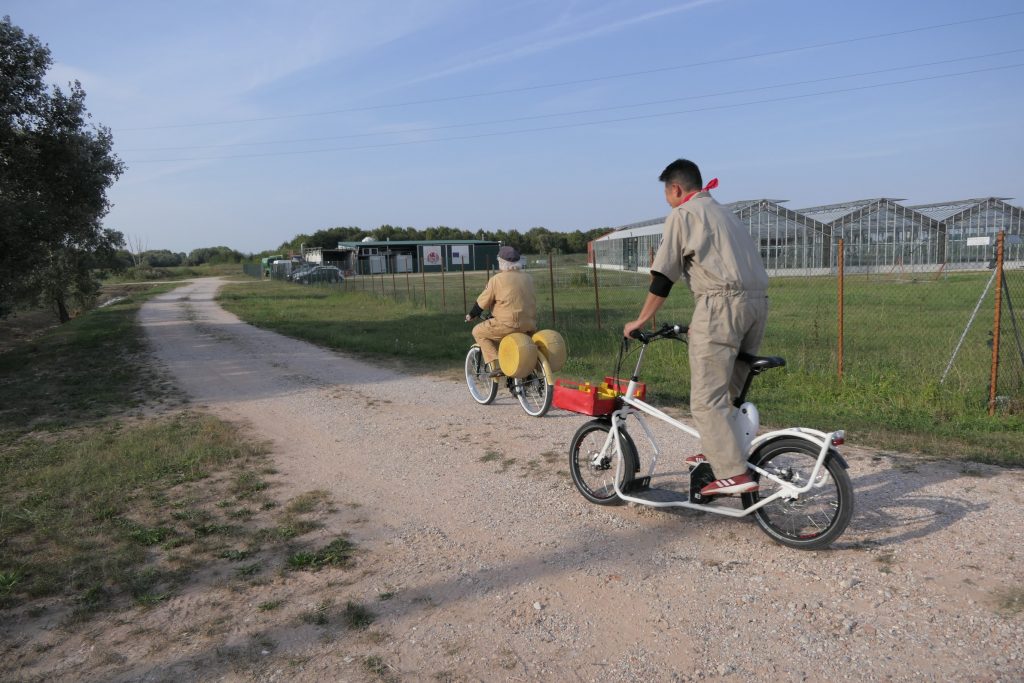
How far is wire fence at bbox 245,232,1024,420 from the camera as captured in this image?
303 inches

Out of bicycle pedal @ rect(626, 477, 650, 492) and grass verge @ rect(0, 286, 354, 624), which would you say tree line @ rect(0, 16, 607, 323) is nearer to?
grass verge @ rect(0, 286, 354, 624)

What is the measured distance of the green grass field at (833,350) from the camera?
22.4 ft

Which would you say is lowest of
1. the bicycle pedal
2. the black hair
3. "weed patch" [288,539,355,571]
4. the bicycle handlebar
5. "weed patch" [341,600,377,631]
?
"weed patch" [341,600,377,631]

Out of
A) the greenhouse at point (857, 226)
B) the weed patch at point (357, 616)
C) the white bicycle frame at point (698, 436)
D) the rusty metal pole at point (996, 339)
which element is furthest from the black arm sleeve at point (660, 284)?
the greenhouse at point (857, 226)

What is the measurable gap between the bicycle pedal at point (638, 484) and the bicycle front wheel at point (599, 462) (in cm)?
3

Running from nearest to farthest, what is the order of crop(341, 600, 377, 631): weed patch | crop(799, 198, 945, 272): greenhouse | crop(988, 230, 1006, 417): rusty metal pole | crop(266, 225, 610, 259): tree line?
crop(341, 600, 377, 631): weed patch
crop(988, 230, 1006, 417): rusty metal pole
crop(799, 198, 945, 272): greenhouse
crop(266, 225, 610, 259): tree line

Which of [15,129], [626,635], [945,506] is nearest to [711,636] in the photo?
[626,635]

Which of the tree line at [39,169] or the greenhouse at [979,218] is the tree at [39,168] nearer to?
the tree line at [39,169]

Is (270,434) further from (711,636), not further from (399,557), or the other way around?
(711,636)

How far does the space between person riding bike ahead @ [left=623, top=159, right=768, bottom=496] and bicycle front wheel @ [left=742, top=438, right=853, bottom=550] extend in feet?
0.56

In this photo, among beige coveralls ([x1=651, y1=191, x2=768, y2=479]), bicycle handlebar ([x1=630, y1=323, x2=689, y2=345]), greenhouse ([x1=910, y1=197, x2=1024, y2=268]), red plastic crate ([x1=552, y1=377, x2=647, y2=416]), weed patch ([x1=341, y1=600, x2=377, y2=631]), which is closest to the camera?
weed patch ([x1=341, y1=600, x2=377, y2=631])

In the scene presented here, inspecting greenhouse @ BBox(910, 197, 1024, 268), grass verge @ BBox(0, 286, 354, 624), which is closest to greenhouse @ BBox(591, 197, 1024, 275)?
greenhouse @ BBox(910, 197, 1024, 268)

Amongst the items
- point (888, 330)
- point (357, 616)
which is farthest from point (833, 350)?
point (357, 616)

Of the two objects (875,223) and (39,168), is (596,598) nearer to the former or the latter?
(39,168)
